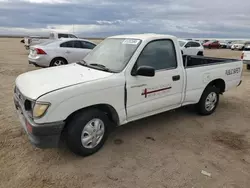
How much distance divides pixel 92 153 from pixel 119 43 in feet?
6.49

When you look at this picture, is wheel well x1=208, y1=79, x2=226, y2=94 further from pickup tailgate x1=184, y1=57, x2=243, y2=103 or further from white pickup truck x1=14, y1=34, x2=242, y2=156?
white pickup truck x1=14, y1=34, x2=242, y2=156

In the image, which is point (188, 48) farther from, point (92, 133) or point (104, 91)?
point (92, 133)

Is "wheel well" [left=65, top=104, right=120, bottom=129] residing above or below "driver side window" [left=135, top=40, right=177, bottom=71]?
below

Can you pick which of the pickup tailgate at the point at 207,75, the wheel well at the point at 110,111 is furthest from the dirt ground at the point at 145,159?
the pickup tailgate at the point at 207,75

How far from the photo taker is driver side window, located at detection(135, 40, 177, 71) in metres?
4.12

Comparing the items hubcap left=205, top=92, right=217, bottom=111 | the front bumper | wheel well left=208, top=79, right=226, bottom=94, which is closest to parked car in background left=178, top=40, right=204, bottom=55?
wheel well left=208, top=79, right=226, bottom=94

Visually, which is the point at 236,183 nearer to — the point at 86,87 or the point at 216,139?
the point at 216,139

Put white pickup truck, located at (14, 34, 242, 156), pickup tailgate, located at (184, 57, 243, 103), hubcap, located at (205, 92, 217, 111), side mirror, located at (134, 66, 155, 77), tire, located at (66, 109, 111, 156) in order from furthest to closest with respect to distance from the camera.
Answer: hubcap, located at (205, 92, 217, 111) < pickup tailgate, located at (184, 57, 243, 103) < side mirror, located at (134, 66, 155, 77) < tire, located at (66, 109, 111, 156) < white pickup truck, located at (14, 34, 242, 156)

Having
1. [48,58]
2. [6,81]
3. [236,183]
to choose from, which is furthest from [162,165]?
[48,58]

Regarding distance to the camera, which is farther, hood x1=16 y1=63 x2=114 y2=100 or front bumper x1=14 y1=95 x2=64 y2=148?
hood x1=16 y1=63 x2=114 y2=100

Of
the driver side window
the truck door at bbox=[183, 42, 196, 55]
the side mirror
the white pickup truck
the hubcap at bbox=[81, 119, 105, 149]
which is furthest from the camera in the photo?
the truck door at bbox=[183, 42, 196, 55]

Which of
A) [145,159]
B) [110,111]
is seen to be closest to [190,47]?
[110,111]

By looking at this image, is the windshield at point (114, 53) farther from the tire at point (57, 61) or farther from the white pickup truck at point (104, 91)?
the tire at point (57, 61)

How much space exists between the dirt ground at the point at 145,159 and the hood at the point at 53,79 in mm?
996
